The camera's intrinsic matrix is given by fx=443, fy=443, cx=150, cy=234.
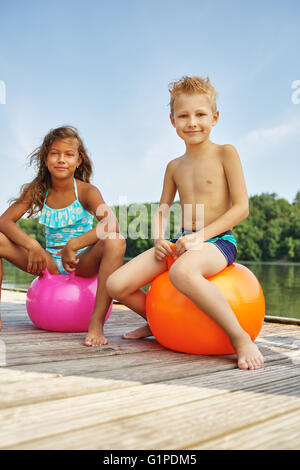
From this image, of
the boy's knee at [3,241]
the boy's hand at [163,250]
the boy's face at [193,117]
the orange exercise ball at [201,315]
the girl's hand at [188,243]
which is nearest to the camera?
the orange exercise ball at [201,315]

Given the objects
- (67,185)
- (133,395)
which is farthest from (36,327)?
(133,395)

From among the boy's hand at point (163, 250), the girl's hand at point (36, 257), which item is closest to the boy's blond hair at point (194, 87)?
the boy's hand at point (163, 250)

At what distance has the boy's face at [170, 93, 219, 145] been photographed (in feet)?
10.4

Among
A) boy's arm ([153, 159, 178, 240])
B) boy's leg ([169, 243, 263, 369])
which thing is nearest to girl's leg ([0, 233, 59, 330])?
boy's arm ([153, 159, 178, 240])

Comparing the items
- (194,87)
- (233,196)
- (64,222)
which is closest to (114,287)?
(64,222)

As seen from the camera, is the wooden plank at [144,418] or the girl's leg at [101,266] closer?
the wooden plank at [144,418]

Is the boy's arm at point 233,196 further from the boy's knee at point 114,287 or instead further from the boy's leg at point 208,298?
the boy's knee at point 114,287

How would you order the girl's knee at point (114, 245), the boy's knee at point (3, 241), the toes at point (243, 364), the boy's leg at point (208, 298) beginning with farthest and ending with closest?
the boy's knee at point (3, 241), the girl's knee at point (114, 245), the boy's leg at point (208, 298), the toes at point (243, 364)

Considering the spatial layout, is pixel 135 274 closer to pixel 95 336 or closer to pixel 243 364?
pixel 95 336

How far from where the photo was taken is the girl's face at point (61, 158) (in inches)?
147

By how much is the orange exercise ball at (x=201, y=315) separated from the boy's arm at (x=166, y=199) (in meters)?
0.57
